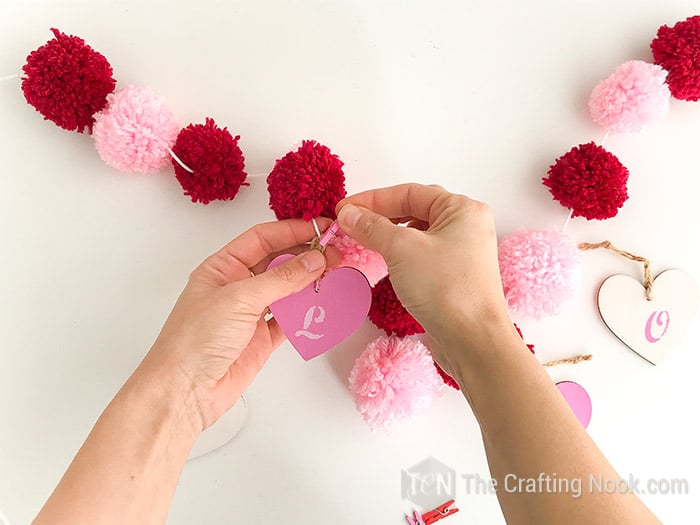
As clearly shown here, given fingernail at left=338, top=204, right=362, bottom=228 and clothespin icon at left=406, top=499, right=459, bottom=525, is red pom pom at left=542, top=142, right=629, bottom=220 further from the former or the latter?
clothespin icon at left=406, top=499, right=459, bottom=525

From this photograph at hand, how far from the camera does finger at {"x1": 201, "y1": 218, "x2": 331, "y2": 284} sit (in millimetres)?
911

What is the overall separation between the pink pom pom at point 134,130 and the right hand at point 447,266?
1.32 feet

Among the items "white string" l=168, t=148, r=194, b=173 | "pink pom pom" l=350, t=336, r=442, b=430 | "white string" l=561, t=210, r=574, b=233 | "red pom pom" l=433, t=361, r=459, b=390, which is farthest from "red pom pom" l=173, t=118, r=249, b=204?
"white string" l=561, t=210, r=574, b=233

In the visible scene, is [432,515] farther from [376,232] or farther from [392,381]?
[376,232]

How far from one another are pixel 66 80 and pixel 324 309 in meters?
0.62

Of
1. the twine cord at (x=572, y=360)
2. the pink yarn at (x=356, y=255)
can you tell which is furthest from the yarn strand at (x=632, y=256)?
the pink yarn at (x=356, y=255)

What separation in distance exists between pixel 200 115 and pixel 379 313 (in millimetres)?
524

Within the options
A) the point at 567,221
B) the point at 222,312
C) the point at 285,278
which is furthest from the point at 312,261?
the point at 567,221

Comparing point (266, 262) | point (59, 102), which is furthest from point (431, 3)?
point (59, 102)

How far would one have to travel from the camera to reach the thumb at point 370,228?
2.66 feet

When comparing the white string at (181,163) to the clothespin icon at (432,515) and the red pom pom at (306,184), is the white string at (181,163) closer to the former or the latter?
the red pom pom at (306,184)

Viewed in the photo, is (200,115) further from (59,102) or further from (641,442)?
(641,442)

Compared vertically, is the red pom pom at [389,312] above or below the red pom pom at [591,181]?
below

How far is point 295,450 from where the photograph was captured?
1.07 m
